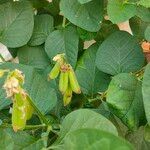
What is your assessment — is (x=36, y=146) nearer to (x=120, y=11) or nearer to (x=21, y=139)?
(x=21, y=139)

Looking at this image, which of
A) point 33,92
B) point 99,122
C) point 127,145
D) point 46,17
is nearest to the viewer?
point 127,145

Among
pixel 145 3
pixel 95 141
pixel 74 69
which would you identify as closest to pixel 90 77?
pixel 74 69

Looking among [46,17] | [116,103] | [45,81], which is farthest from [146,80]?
[46,17]

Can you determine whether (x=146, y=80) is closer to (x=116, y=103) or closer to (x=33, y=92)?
(x=116, y=103)

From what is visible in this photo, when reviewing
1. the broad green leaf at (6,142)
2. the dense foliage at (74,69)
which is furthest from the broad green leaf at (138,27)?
the broad green leaf at (6,142)

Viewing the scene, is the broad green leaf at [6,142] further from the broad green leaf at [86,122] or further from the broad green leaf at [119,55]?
the broad green leaf at [119,55]

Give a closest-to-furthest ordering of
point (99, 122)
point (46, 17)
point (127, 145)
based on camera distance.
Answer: point (127, 145)
point (99, 122)
point (46, 17)

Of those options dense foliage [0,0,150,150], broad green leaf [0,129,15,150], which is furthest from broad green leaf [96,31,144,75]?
broad green leaf [0,129,15,150]

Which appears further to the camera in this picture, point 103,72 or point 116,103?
point 103,72
